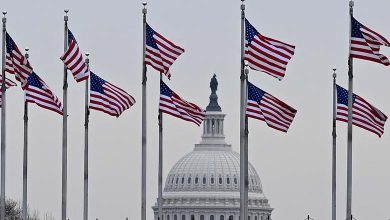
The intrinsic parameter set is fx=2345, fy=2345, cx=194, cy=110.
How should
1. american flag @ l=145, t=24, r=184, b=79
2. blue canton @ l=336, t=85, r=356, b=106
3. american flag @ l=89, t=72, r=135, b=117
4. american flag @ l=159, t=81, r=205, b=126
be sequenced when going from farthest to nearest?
blue canton @ l=336, t=85, r=356, b=106 < american flag @ l=159, t=81, r=205, b=126 < american flag @ l=89, t=72, r=135, b=117 < american flag @ l=145, t=24, r=184, b=79

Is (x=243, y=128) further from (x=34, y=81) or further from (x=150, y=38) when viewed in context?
(x=34, y=81)

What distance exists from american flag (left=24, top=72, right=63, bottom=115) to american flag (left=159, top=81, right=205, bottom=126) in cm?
479

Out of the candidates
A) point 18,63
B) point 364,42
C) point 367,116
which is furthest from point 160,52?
point 364,42

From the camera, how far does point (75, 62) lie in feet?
338

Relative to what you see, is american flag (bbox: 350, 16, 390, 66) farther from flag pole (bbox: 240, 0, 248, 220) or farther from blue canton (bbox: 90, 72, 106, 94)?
blue canton (bbox: 90, 72, 106, 94)

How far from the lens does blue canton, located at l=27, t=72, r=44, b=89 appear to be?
106 m

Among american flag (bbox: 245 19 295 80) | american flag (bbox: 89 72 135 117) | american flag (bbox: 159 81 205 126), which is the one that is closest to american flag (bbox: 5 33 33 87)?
american flag (bbox: 89 72 135 117)

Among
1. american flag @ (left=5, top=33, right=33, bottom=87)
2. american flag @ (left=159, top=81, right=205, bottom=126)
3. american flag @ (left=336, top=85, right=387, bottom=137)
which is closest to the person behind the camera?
american flag @ (left=336, top=85, right=387, bottom=137)

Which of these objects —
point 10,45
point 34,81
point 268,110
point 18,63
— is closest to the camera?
point 268,110

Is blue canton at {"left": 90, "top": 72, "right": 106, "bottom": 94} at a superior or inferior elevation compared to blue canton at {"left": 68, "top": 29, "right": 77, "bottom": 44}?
inferior

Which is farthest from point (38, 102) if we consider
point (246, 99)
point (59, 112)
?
point (246, 99)

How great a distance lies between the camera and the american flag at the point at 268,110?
9938cm

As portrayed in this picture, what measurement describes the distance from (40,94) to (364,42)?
1655 cm

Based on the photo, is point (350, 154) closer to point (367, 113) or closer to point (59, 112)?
point (367, 113)
